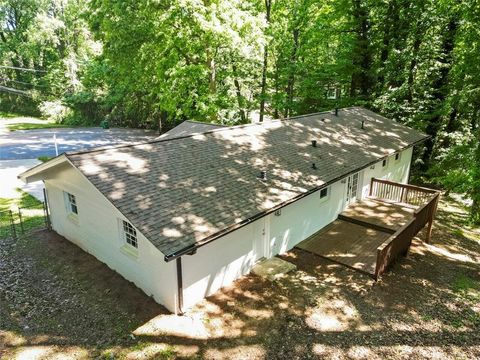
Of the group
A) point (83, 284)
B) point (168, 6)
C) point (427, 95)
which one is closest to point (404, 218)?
point (427, 95)

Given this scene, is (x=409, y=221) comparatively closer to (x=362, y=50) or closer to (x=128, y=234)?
(x=128, y=234)

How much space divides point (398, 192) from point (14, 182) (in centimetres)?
2167

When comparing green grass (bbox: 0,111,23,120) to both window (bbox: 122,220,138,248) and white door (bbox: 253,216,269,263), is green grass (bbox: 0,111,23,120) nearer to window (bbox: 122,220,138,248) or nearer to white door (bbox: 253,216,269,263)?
window (bbox: 122,220,138,248)

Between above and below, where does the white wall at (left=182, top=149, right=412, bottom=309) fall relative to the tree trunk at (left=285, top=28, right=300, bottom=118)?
below

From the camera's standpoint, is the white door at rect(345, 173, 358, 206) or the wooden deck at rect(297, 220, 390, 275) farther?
the white door at rect(345, 173, 358, 206)

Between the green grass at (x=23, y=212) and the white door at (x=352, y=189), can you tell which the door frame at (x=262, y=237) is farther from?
the green grass at (x=23, y=212)

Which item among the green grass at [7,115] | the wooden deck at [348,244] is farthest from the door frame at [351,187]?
the green grass at [7,115]

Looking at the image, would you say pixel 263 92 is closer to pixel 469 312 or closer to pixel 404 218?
pixel 404 218

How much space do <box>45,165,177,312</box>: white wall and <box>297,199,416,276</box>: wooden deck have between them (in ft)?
18.6

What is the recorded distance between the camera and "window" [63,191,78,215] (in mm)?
11916

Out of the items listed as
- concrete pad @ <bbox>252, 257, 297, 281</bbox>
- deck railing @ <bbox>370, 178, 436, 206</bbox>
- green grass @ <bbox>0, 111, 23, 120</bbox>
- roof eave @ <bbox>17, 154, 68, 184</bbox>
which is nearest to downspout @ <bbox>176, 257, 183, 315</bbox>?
concrete pad @ <bbox>252, 257, 297, 281</bbox>

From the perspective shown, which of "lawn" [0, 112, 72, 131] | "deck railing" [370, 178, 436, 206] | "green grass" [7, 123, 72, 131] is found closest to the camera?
"deck railing" [370, 178, 436, 206]

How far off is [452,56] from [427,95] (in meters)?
2.52

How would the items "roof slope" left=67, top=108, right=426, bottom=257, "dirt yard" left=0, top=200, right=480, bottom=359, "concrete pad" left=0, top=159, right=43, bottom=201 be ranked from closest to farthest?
"dirt yard" left=0, top=200, right=480, bottom=359 < "roof slope" left=67, top=108, right=426, bottom=257 < "concrete pad" left=0, top=159, right=43, bottom=201
